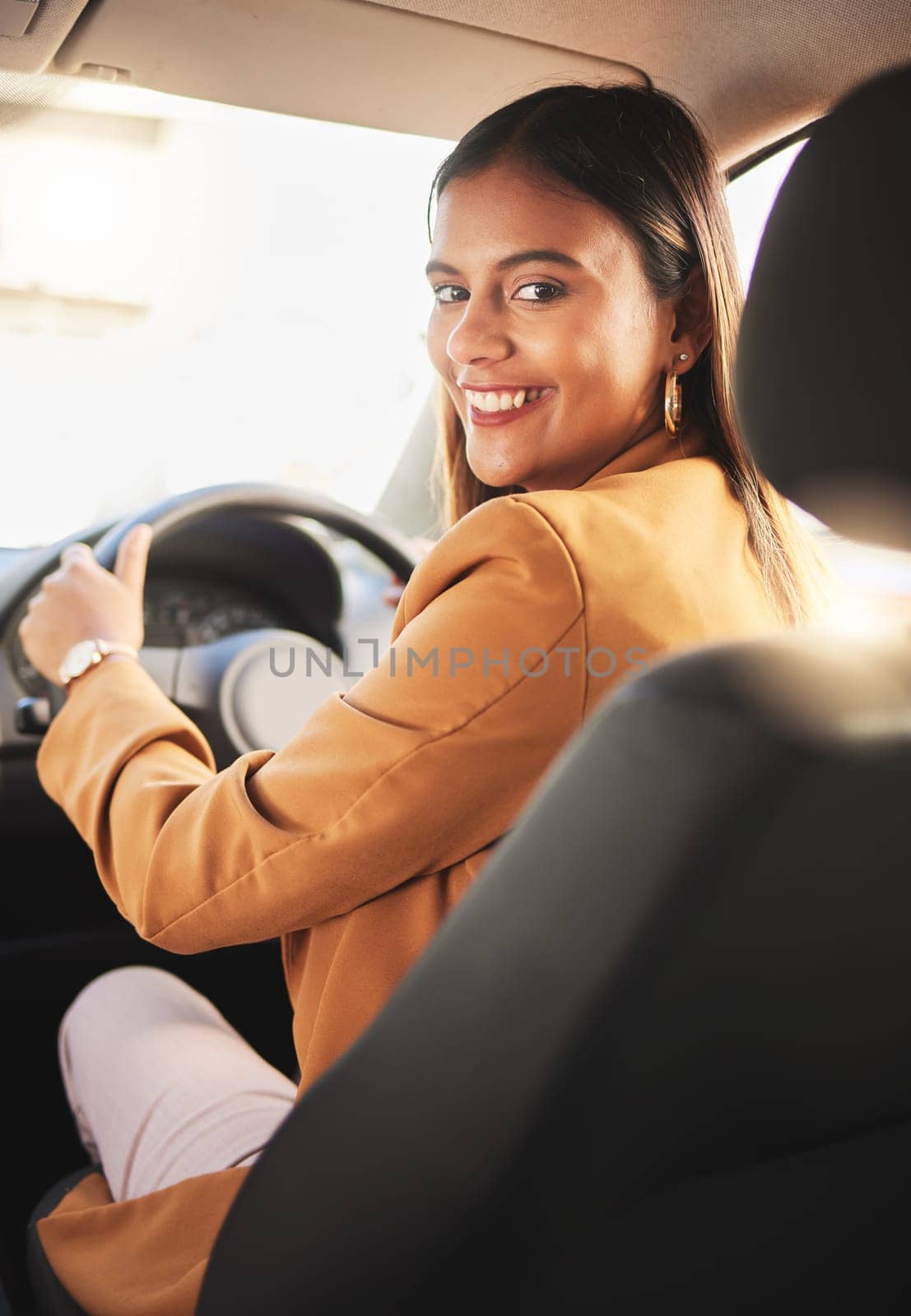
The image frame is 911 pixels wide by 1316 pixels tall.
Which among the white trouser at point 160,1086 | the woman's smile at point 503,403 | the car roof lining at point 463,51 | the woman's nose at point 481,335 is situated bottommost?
the white trouser at point 160,1086

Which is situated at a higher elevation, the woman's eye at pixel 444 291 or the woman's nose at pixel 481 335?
the woman's eye at pixel 444 291

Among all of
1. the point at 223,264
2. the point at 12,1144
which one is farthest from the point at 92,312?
the point at 12,1144

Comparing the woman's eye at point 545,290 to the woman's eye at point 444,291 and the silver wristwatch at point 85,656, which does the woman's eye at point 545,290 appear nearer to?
the woman's eye at point 444,291

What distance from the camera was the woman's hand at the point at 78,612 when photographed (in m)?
1.28

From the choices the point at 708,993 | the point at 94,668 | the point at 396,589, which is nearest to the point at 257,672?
the point at 396,589

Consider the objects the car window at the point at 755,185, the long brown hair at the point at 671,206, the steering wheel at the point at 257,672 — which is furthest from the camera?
the steering wheel at the point at 257,672

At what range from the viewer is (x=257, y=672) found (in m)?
1.83

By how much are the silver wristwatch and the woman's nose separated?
0.45 metres

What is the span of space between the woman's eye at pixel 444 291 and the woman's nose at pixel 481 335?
0.20 ft

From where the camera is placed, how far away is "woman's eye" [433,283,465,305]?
1.25 m

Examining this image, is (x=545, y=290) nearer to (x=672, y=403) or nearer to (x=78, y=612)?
(x=672, y=403)

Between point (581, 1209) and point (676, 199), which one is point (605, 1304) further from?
point (676, 199)

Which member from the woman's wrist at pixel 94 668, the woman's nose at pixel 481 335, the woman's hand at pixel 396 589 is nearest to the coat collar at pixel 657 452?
the woman's nose at pixel 481 335

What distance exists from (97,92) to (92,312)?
65.3 inches
